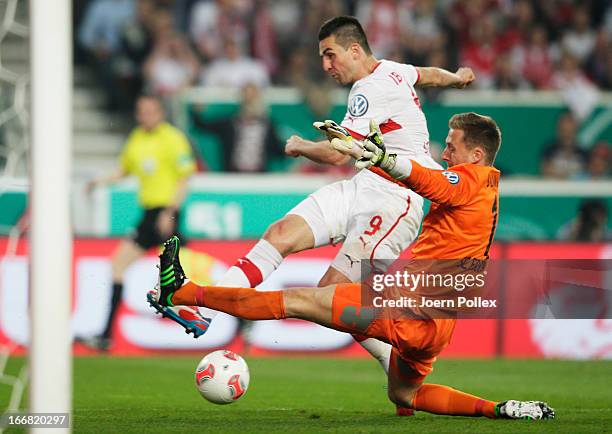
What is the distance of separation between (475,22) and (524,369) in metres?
6.25

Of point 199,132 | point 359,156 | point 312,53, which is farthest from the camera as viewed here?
point 312,53

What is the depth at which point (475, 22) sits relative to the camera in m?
14.8

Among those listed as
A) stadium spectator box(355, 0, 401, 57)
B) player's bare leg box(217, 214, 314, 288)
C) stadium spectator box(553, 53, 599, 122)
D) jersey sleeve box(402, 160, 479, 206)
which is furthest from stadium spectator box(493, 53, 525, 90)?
jersey sleeve box(402, 160, 479, 206)

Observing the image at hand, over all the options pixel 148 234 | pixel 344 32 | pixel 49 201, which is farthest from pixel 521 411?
pixel 148 234

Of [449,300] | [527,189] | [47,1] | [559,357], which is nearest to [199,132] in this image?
[527,189]

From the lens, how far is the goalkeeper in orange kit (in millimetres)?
5797

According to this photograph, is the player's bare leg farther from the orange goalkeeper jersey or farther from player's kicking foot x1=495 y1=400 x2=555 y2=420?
player's kicking foot x1=495 y1=400 x2=555 y2=420

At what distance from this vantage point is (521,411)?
236 inches

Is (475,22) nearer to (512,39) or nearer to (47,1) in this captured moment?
(512,39)

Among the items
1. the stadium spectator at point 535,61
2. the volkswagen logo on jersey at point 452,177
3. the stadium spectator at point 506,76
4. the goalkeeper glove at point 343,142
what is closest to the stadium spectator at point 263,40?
the stadium spectator at point 506,76

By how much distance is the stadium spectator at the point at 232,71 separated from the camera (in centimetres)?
1365

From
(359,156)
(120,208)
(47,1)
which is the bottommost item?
(359,156)

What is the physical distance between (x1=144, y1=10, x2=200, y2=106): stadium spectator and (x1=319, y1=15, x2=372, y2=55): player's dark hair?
718cm

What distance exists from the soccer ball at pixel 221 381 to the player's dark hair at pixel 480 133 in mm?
1722
